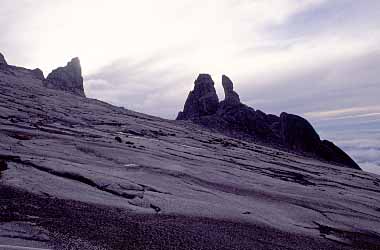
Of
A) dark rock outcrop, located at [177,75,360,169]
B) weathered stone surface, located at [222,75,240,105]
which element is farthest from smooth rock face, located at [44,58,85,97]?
weathered stone surface, located at [222,75,240,105]

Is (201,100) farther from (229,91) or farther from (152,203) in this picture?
(152,203)

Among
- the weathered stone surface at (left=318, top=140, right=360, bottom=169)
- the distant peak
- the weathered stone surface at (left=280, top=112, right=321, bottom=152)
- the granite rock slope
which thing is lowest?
the granite rock slope

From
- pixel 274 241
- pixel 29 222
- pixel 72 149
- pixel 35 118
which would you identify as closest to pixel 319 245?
pixel 274 241

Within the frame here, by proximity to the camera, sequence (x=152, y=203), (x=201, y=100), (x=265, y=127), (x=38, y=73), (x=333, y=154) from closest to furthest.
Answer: (x=152, y=203)
(x=333, y=154)
(x=265, y=127)
(x=38, y=73)
(x=201, y=100)

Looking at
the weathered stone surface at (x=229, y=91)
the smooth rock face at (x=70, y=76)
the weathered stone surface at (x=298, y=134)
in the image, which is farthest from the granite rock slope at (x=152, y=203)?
the weathered stone surface at (x=229, y=91)

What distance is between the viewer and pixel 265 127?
200ft

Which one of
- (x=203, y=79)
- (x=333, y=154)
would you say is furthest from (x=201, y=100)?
(x=333, y=154)

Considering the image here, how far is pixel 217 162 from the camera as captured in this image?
1902 cm

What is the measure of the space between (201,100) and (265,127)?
1892 cm

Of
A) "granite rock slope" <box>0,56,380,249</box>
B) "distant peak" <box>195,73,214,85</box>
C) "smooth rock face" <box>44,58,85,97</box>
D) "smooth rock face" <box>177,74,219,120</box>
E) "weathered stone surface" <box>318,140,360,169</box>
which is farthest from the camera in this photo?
"distant peak" <box>195,73,214,85</box>

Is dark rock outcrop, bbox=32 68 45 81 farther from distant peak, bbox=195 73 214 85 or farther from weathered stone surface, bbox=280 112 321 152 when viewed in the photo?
weathered stone surface, bbox=280 112 321 152

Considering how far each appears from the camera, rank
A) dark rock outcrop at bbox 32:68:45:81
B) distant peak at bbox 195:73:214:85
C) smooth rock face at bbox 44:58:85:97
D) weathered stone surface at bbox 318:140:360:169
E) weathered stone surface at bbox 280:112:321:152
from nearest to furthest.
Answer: weathered stone surface at bbox 318:140:360:169, weathered stone surface at bbox 280:112:321:152, dark rock outcrop at bbox 32:68:45:81, smooth rock face at bbox 44:58:85:97, distant peak at bbox 195:73:214:85

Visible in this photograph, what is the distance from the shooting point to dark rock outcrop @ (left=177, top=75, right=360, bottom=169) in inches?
2142

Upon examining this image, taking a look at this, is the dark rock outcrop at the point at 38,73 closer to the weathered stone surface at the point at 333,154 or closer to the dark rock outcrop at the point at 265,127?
the dark rock outcrop at the point at 265,127
